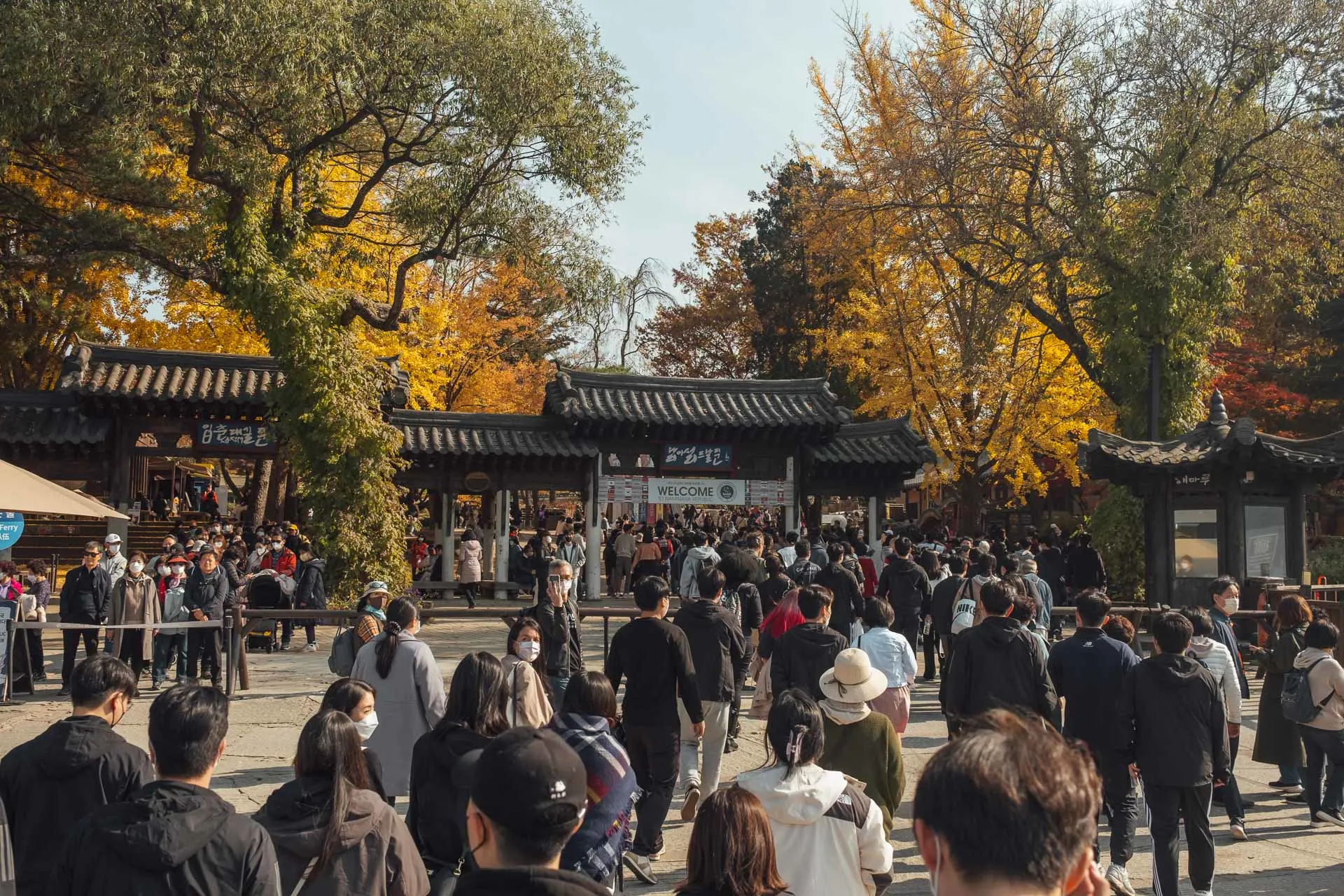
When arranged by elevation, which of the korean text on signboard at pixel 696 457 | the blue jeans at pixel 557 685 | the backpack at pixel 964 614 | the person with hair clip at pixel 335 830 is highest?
the korean text on signboard at pixel 696 457

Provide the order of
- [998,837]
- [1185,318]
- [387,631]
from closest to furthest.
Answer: [998,837]
[387,631]
[1185,318]

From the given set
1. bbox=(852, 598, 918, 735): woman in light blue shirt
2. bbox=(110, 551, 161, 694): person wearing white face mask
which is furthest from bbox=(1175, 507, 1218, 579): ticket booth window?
bbox=(110, 551, 161, 694): person wearing white face mask

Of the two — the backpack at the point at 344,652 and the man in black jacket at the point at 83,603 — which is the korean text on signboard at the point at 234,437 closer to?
the man in black jacket at the point at 83,603

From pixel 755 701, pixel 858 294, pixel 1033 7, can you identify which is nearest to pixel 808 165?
pixel 858 294

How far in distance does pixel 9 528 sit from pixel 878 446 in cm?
1715

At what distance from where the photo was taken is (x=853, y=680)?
504 cm

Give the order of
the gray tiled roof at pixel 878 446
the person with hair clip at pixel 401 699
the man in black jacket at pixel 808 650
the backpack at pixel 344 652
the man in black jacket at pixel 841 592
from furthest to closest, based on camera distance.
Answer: the gray tiled roof at pixel 878 446 < the man in black jacket at pixel 841 592 < the backpack at pixel 344 652 < the man in black jacket at pixel 808 650 < the person with hair clip at pixel 401 699

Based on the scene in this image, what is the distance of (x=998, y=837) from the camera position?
2014 millimetres

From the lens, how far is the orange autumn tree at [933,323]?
72.2ft

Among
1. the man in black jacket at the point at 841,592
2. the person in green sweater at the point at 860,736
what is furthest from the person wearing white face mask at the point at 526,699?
the man in black jacket at the point at 841,592

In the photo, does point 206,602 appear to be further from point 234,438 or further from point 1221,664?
point 1221,664

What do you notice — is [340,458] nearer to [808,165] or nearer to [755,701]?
[755,701]

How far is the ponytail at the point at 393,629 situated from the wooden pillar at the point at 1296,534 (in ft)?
43.8

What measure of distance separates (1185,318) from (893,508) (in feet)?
116
